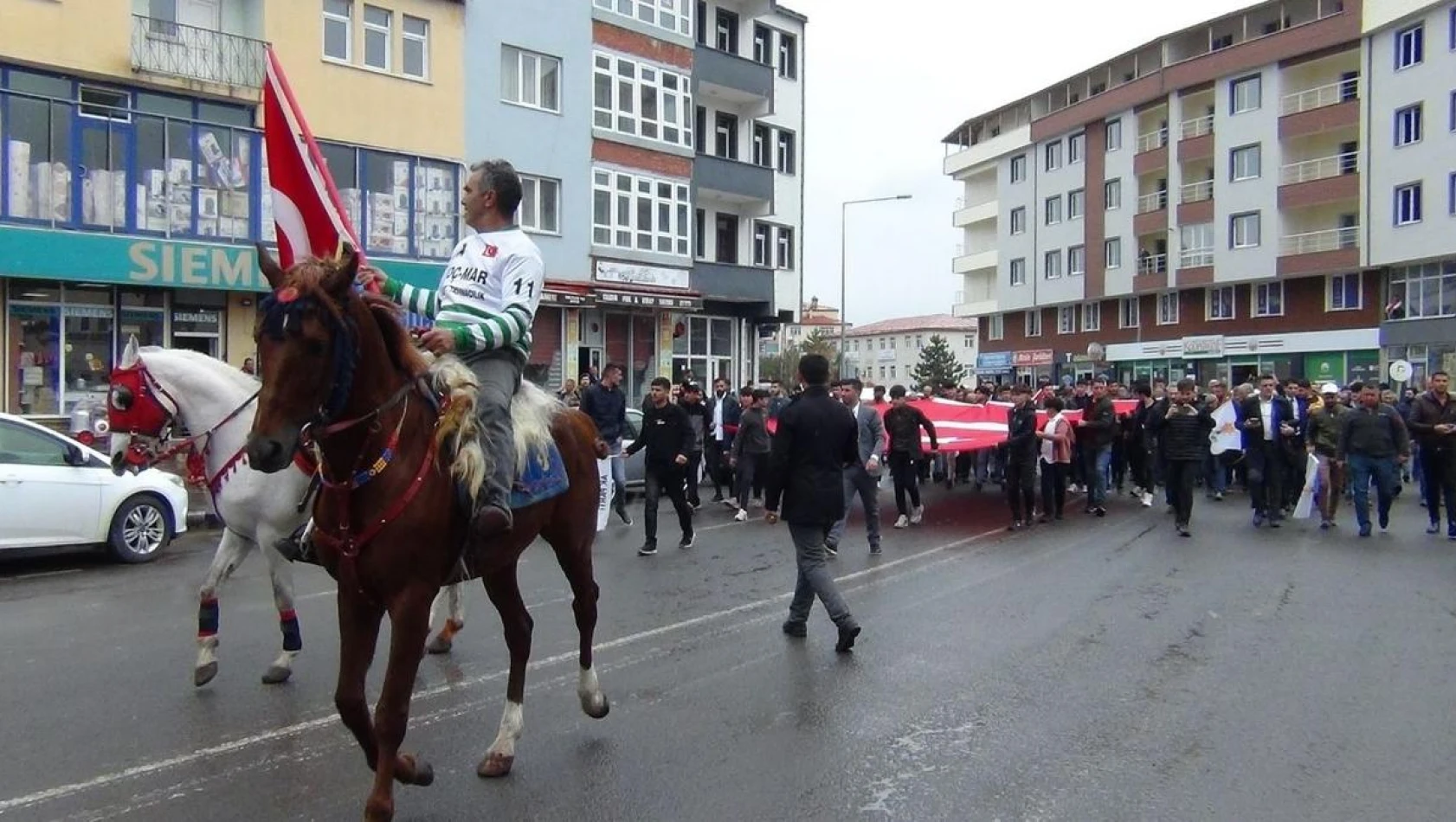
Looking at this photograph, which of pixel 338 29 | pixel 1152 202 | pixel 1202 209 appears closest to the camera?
pixel 338 29

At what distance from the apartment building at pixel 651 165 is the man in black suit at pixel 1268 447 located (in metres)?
18.4

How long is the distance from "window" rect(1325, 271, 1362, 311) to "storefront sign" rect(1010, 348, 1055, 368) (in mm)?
16654

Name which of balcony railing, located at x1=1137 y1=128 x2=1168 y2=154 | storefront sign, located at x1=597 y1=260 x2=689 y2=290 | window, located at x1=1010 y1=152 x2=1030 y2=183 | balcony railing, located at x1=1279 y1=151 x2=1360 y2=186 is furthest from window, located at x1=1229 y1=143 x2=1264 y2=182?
storefront sign, located at x1=597 y1=260 x2=689 y2=290

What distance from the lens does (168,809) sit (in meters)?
4.74

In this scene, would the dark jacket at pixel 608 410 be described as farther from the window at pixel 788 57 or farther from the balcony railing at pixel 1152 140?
the balcony railing at pixel 1152 140

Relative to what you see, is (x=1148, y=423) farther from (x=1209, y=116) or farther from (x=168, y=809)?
(x=1209, y=116)

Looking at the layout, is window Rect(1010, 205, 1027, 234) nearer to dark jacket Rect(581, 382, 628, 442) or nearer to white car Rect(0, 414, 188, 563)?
dark jacket Rect(581, 382, 628, 442)

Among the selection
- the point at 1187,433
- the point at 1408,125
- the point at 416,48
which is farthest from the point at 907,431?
the point at 1408,125

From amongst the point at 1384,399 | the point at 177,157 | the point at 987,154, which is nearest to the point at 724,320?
the point at 177,157

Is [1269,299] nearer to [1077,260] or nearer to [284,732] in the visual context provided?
[1077,260]

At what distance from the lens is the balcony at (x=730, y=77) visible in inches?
1363

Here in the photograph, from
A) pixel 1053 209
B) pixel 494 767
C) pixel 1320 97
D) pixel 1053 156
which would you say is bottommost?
pixel 494 767

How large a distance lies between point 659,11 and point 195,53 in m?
14.6

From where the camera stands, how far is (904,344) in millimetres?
126312
